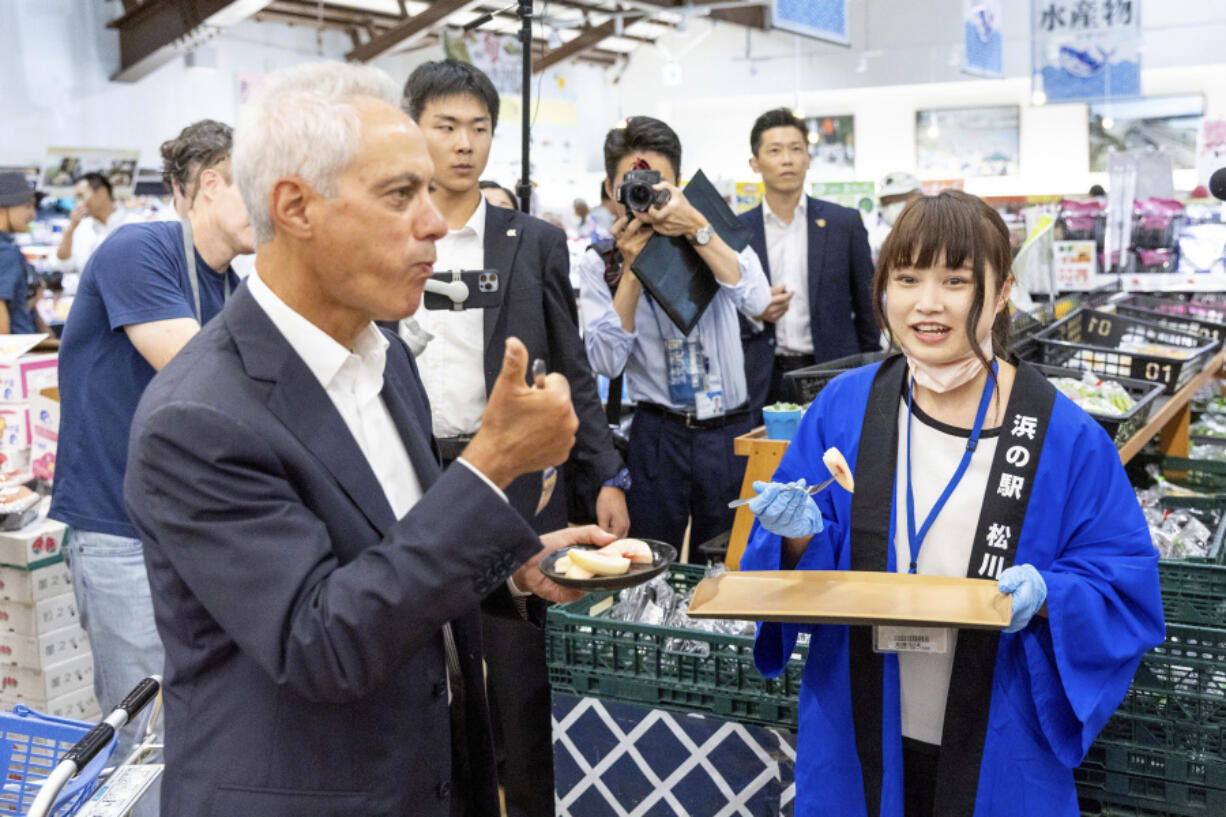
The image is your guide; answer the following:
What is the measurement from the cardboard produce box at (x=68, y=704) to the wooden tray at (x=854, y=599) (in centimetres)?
261

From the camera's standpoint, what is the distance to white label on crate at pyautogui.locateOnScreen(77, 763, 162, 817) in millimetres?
1810

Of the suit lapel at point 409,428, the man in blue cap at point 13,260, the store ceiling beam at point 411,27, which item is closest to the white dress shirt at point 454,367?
the suit lapel at point 409,428

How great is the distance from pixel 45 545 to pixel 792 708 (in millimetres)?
2457

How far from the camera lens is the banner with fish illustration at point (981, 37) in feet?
35.6

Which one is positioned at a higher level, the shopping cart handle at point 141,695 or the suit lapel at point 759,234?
the suit lapel at point 759,234

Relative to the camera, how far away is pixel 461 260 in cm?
284

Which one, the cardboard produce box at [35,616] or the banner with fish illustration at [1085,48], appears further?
the banner with fish illustration at [1085,48]

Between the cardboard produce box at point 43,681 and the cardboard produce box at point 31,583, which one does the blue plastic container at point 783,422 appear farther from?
the cardboard produce box at point 43,681

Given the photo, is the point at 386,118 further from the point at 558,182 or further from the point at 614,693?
the point at 558,182

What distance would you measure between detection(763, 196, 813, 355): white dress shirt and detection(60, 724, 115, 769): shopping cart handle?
2.81 m

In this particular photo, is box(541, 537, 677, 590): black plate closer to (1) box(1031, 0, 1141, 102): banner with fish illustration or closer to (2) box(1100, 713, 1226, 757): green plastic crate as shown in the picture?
(2) box(1100, 713, 1226, 757): green plastic crate

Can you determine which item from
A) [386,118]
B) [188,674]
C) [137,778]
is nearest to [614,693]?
[137,778]

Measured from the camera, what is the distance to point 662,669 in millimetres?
2457

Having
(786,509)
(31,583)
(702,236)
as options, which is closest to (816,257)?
(702,236)
